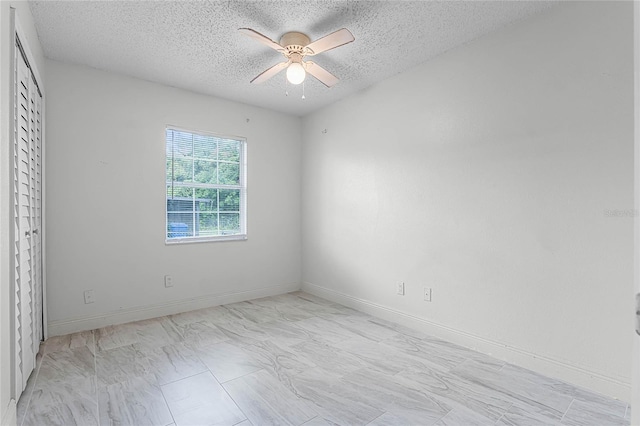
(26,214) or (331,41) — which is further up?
(331,41)

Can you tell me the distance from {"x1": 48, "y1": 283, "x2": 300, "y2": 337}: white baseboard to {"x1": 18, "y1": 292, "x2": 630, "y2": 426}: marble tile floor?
0.37ft

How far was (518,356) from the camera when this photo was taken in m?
2.34

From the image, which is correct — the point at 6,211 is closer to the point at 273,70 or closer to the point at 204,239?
the point at 273,70

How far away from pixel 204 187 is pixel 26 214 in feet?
6.13

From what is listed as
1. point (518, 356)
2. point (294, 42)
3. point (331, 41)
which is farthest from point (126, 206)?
point (518, 356)

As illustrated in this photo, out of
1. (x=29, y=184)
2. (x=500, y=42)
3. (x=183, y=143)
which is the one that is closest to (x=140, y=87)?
(x=183, y=143)

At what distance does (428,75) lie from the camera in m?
2.95

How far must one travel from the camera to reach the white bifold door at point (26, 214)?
5.93 feet

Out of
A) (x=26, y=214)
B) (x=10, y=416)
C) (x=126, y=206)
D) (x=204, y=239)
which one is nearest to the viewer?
(x=10, y=416)

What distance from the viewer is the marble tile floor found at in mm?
1785

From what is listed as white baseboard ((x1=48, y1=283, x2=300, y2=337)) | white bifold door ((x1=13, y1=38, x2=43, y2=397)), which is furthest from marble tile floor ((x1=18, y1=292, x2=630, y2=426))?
white bifold door ((x1=13, y1=38, x2=43, y2=397))

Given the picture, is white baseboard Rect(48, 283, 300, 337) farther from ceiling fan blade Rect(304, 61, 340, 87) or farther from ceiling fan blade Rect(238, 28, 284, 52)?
ceiling fan blade Rect(238, 28, 284, 52)

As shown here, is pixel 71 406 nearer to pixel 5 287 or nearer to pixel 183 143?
pixel 5 287

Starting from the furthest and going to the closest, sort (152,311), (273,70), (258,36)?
A: (152,311), (273,70), (258,36)
